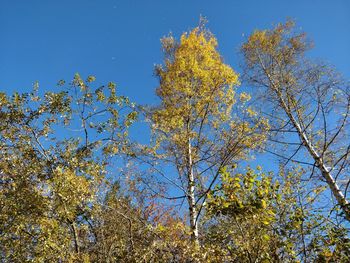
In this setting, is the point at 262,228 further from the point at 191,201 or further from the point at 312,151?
the point at 312,151

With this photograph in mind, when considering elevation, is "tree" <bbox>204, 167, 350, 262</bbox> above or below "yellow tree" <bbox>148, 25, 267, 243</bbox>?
below

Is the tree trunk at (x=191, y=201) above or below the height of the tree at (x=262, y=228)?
above

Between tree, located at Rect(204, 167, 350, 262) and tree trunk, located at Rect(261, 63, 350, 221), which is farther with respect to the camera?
tree trunk, located at Rect(261, 63, 350, 221)

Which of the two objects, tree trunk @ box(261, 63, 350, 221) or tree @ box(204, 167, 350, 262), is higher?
tree trunk @ box(261, 63, 350, 221)

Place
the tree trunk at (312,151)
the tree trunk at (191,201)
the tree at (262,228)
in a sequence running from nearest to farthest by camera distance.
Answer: the tree at (262,228)
the tree trunk at (191,201)
the tree trunk at (312,151)

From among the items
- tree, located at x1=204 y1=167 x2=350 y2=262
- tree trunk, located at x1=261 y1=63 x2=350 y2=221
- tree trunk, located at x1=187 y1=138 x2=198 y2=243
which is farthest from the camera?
tree trunk, located at x1=261 y1=63 x2=350 y2=221

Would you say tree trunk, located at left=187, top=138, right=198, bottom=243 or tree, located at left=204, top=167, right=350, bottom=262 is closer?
tree, located at left=204, top=167, right=350, bottom=262

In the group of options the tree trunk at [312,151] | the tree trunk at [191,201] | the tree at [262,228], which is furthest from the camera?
the tree trunk at [312,151]

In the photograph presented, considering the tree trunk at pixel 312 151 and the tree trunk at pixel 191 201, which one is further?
the tree trunk at pixel 312 151

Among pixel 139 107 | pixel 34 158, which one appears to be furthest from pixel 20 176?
pixel 139 107

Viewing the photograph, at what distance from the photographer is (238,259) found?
14.9 feet

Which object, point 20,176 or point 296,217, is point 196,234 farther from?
point 20,176

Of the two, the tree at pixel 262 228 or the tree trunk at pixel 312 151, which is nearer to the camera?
the tree at pixel 262 228

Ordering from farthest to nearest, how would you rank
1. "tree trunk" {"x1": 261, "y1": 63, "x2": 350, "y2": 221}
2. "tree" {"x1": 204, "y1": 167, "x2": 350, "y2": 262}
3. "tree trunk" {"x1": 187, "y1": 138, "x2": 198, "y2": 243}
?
"tree trunk" {"x1": 261, "y1": 63, "x2": 350, "y2": 221}, "tree trunk" {"x1": 187, "y1": 138, "x2": 198, "y2": 243}, "tree" {"x1": 204, "y1": 167, "x2": 350, "y2": 262}
